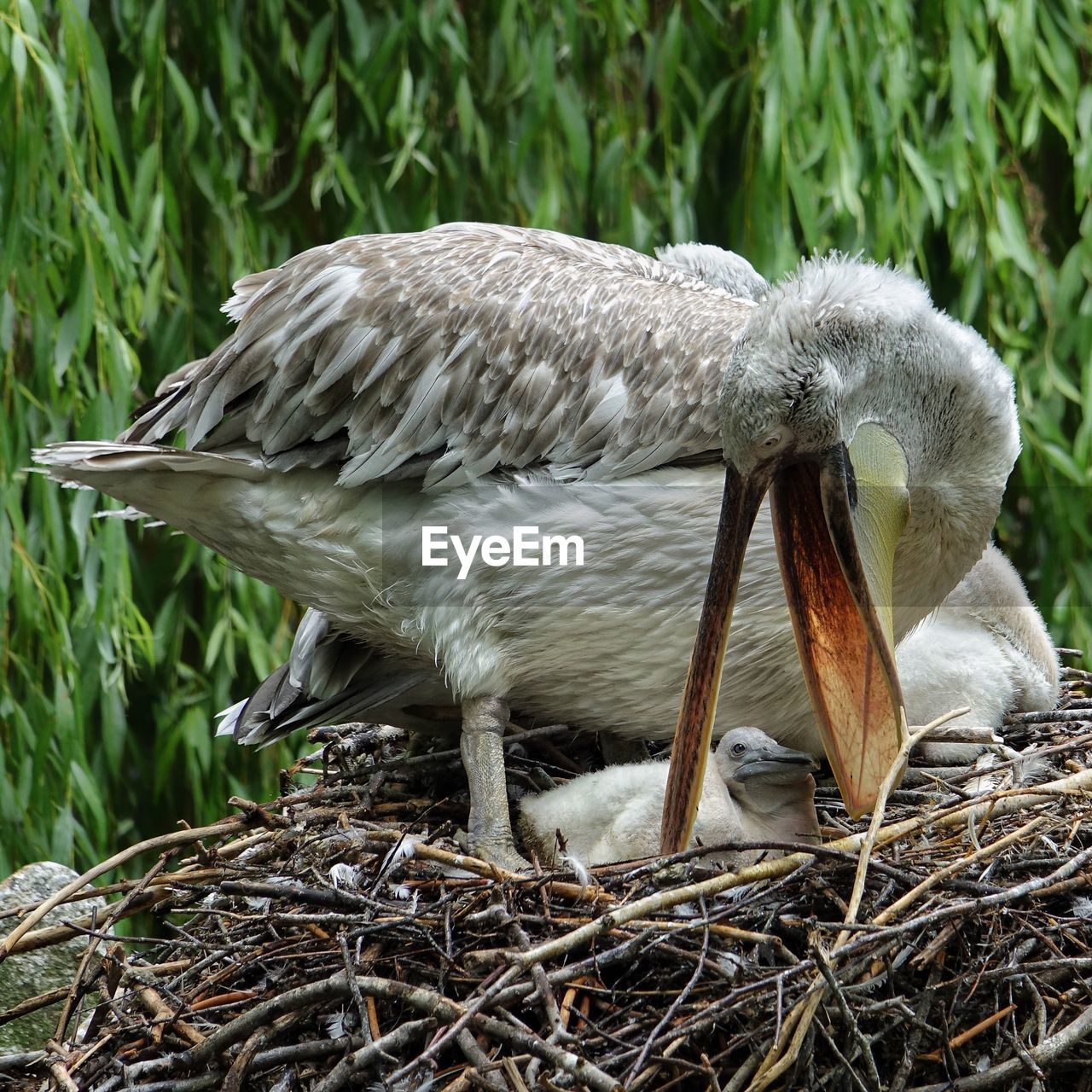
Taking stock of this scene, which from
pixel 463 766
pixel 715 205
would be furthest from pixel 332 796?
pixel 715 205

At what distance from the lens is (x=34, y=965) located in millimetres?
3092

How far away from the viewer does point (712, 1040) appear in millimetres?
2072

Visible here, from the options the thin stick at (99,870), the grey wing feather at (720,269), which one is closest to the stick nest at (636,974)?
the thin stick at (99,870)

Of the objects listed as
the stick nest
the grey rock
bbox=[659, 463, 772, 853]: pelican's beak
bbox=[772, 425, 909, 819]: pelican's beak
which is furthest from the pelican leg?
the grey rock

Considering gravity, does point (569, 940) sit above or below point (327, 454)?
below

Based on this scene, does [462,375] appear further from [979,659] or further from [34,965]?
[34,965]

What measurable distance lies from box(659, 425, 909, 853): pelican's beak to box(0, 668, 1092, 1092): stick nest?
136 millimetres

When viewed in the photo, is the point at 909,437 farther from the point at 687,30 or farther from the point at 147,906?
the point at 687,30

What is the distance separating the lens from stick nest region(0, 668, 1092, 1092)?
2027 mm

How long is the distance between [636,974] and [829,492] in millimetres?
792

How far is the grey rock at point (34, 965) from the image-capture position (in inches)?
119

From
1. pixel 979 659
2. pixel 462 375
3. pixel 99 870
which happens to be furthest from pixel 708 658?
pixel 99 870

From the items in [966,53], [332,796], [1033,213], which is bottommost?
[332,796]

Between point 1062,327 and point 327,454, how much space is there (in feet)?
7.32
